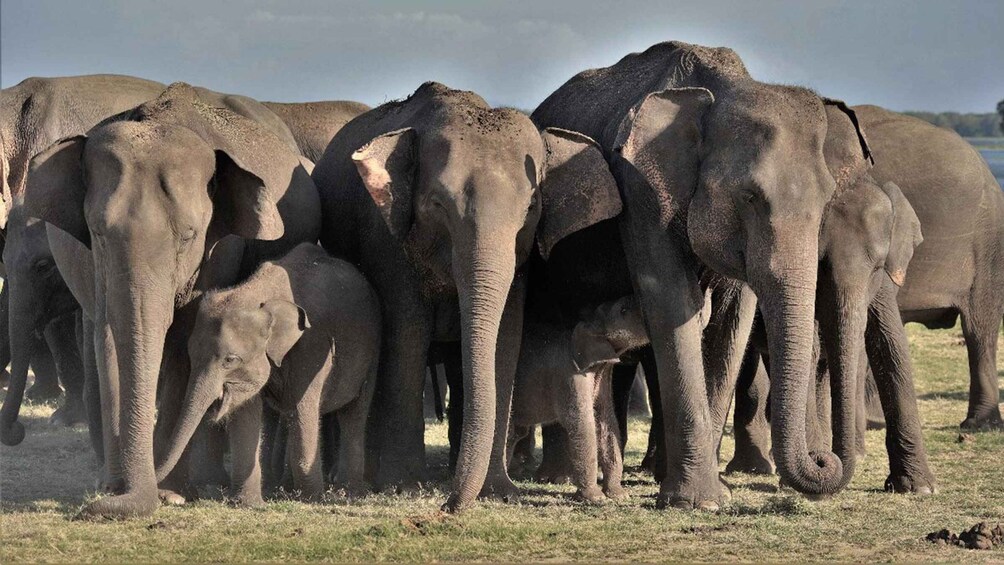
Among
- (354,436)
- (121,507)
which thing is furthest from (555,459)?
(121,507)

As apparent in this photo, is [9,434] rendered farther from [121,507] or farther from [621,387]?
[621,387]

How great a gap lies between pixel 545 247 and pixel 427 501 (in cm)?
150

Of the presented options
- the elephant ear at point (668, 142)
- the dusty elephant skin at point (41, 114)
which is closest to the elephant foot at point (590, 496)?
the elephant ear at point (668, 142)

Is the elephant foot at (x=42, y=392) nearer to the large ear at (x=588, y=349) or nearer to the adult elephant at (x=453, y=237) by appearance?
the adult elephant at (x=453, y=237)

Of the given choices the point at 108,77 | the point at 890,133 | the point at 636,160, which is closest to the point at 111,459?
the point at 636,160

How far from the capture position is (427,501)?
969 centimetres

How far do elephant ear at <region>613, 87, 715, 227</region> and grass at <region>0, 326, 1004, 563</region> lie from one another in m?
1.65

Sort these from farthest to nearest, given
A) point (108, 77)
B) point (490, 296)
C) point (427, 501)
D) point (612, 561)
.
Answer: point (108, 77) → point (427, 501) → point (490, 296) → point (612, 561)

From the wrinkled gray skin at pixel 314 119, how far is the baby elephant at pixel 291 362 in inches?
201

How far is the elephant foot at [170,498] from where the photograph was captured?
936 cm

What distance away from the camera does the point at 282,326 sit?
9.24 m

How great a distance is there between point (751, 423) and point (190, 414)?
4.09 m

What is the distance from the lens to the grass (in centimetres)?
820

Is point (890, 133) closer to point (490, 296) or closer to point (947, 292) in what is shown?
point (947, 292)
